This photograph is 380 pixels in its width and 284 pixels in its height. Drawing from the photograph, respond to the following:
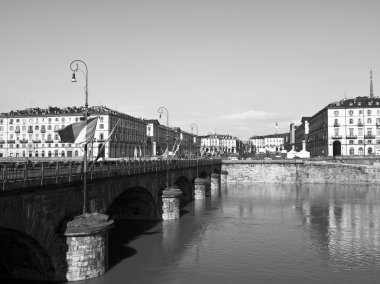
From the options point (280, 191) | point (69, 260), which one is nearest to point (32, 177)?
point (69, 260)

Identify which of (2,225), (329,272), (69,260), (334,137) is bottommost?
(329,272)

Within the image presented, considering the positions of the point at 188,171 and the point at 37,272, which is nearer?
the point at 37,272

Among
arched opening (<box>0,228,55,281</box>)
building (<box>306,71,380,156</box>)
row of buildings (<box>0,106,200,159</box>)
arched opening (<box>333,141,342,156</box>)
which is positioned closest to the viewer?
arched opening (<box>0,228,55,281</box>)

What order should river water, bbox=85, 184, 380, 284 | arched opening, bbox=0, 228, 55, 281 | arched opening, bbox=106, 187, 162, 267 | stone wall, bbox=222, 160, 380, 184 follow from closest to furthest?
arched opening, bbox=0, 228, 55, 281 < river water, bbox=85, 184, 380, 284 < arched opening, bbox=106, 187, 162, 267 < stone wall, bbox=222, 160, 380, 184

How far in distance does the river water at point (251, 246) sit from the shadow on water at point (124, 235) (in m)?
0.08

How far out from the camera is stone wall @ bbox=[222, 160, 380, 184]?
105 meters

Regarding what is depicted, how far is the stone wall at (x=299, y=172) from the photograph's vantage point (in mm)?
104875

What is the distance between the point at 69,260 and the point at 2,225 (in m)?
6.61

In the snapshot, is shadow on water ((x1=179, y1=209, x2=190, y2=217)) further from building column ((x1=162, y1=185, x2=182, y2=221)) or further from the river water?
building column ((x1=162, y1=185, x2=182, y2=221))

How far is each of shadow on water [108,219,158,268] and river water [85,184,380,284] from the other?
0.08 m

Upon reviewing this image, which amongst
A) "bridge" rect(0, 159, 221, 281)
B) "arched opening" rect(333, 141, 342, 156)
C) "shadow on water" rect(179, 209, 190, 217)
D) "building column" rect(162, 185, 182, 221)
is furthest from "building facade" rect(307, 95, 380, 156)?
"bridge" rect(0, 159, 221, 281)

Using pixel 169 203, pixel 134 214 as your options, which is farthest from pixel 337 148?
pixel 134 214

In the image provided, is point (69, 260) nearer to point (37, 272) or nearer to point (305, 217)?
point (37, 272)

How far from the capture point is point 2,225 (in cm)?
1931
